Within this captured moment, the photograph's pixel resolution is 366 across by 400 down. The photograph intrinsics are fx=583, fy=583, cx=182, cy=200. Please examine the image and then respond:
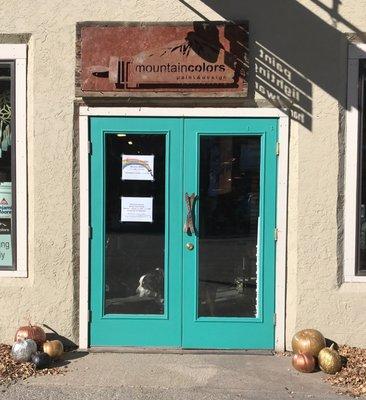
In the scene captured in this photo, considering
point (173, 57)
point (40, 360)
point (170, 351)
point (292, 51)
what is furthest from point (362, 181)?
point (40, 360)

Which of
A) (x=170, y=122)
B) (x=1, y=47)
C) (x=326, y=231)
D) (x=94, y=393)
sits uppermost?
(x=1, y=47)

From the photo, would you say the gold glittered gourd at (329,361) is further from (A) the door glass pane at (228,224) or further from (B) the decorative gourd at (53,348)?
(B) the decorative gourd at (53,348)

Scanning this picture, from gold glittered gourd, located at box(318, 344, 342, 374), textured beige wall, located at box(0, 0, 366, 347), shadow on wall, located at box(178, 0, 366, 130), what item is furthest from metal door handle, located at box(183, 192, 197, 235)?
gold glittered gourd, located at box(318, 344, 342, 374)

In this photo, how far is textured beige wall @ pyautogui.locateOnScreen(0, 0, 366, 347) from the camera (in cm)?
505

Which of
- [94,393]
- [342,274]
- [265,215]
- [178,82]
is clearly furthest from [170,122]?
[94,393]

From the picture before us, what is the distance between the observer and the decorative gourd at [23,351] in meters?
4.79

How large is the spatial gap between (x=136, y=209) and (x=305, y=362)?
6.39 ft

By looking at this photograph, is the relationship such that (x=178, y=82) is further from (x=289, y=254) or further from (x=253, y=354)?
(x=253, y=354)

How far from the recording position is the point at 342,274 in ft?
16.9

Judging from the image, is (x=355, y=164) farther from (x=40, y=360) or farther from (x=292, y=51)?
(x=40, y=360)

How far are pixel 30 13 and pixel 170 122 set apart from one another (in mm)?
1549

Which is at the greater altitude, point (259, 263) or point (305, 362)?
point (259, 263)

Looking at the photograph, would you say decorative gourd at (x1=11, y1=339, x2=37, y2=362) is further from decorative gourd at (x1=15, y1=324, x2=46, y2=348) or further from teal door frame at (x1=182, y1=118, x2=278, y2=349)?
teal door frame at (x1=182, y1=118, x2=278, y2=349)

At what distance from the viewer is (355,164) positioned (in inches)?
201
